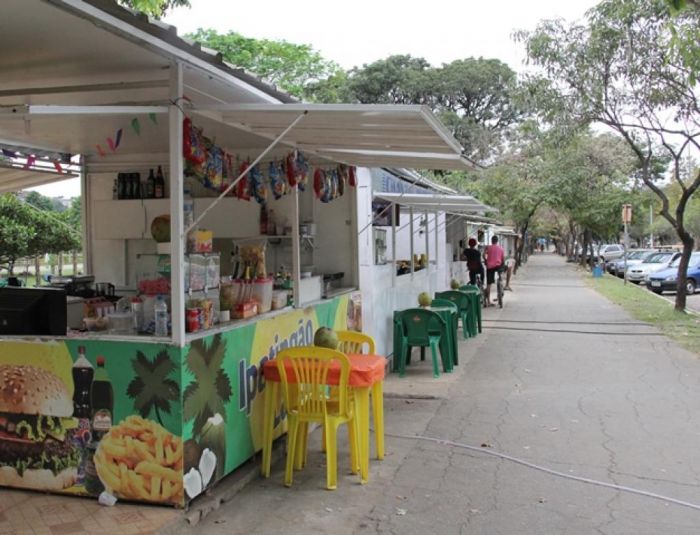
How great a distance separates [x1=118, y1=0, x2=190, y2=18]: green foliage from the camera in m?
9.56

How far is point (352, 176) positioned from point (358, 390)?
3.55 m

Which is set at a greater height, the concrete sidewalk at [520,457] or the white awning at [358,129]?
the white awning at [358,129]

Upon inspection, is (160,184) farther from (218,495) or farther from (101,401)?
(218,495)

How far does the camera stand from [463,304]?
11.7m

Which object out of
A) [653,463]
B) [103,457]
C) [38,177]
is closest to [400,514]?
[103,457]

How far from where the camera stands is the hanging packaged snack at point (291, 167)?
19.5ft

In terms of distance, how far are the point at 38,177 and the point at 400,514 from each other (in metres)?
5.82

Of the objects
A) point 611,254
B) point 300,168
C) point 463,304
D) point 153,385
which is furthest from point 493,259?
point 611,254

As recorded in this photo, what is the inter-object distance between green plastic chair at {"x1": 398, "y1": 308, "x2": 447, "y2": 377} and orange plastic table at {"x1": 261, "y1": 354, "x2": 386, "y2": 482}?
3.60 meters

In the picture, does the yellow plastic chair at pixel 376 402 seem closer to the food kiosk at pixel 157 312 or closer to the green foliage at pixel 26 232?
the food kiosk at pixel 157 312

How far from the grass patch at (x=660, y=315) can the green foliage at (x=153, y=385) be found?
8806 millimetres

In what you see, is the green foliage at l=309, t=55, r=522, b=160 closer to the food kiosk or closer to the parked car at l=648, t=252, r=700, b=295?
the parked car at l=648, t=252, r=700, b=295

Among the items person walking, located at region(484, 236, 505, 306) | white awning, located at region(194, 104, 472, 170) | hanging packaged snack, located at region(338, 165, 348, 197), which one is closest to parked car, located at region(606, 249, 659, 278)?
person walking, located at region(484, 236, 505, 306)

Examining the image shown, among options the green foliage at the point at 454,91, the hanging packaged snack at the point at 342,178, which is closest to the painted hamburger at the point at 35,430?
the hanging packaged snack at the point at 342,178
